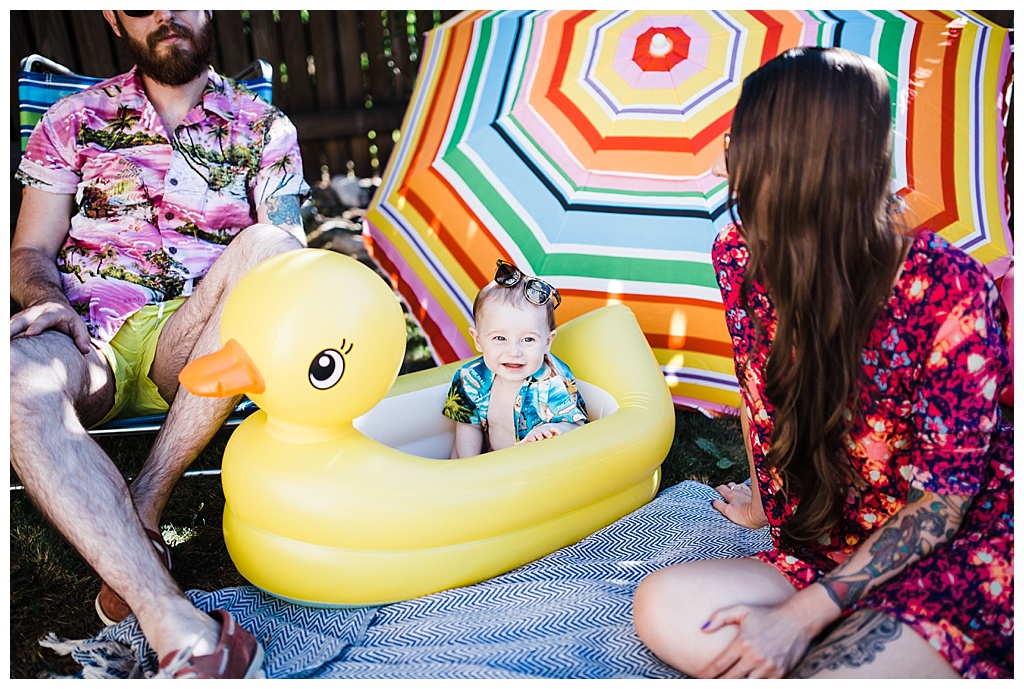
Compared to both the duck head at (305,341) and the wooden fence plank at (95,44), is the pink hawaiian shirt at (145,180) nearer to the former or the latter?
the duck head at (305,341)

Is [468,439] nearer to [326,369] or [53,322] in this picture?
[326,369]

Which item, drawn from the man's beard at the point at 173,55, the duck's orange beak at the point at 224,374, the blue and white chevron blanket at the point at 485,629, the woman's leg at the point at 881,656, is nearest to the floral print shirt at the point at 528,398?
the blue and white chevron blanket at the point at 485,629

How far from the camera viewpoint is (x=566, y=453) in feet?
7.57

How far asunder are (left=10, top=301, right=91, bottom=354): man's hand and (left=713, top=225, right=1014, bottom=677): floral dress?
2.00m

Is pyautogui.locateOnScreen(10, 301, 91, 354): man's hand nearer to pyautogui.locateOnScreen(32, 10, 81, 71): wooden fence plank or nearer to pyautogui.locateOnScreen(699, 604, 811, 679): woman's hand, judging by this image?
pyautogui.locateOnScreen(699, 604, 811, 679): woman's hand

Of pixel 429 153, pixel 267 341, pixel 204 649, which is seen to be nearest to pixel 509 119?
pixel 429 153

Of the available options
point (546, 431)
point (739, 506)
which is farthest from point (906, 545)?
point (546, 431)

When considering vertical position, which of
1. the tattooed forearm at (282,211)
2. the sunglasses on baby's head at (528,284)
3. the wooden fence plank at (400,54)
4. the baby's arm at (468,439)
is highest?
the wooden fence plank at (400,54)

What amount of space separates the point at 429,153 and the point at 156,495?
5.60 ft

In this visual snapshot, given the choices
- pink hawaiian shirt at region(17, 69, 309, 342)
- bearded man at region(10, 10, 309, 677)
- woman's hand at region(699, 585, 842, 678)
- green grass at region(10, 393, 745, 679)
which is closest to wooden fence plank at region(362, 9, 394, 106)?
bearded man at region(10, 10, 309, 677)

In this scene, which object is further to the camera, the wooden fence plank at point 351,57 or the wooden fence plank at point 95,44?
the wooden fence plank at point 351,57

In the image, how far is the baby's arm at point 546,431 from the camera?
2.53 meters

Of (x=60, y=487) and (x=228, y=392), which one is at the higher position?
(x=228, y=392)

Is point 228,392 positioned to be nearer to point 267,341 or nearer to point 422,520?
point 267,341
